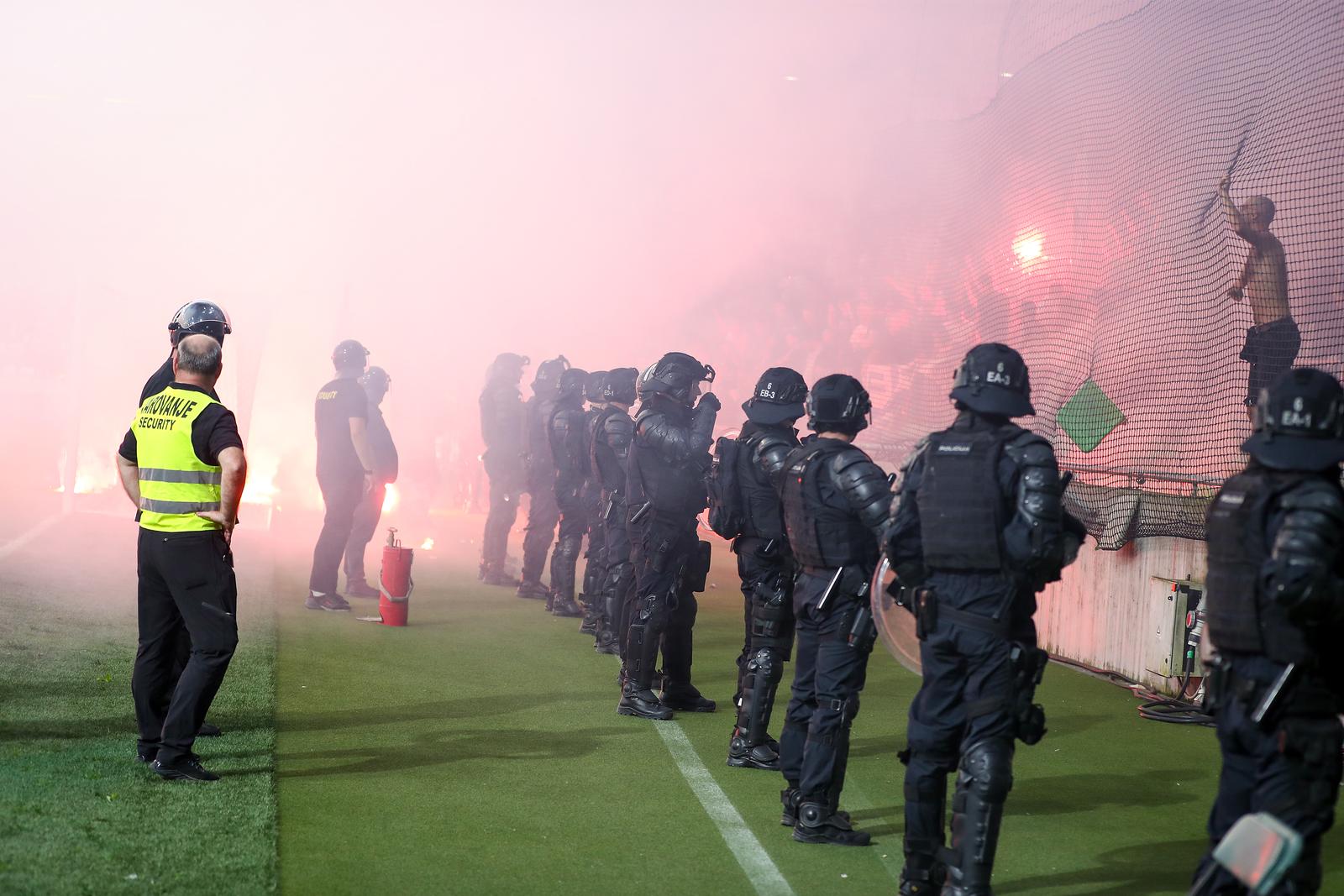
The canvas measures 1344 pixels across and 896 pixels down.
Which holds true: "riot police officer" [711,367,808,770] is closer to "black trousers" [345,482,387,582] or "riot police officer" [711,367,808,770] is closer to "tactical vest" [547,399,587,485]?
"tactical vest" [547,399,587,485]

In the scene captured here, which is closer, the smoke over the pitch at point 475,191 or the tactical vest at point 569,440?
the tactical vest at point 569,440

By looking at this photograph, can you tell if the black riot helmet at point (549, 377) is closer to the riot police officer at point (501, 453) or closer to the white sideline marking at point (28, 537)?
the riot police officer at point (501, 453)

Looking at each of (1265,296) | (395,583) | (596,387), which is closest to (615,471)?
(596,387)

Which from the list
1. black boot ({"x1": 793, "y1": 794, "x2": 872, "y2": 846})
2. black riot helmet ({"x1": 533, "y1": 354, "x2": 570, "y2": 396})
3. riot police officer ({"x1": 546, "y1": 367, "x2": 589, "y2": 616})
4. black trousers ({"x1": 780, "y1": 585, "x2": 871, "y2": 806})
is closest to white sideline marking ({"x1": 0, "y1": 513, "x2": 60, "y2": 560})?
black riot helmet ({"x1": 533, "y1": 354, "x2": 570, "y2": 396})

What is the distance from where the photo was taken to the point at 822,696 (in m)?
5.24

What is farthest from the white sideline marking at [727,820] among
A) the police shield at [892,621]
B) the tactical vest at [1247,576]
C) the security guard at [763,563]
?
the tactical vest at [1247,576]

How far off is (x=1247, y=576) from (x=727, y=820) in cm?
262

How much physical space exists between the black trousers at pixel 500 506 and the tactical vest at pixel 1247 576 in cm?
1029

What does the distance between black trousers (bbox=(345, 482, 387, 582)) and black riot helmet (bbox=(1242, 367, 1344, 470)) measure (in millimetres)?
9881

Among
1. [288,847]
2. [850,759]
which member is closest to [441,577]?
[850,759]

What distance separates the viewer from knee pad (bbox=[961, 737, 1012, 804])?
13.5 feet

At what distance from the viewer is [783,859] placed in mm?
4938

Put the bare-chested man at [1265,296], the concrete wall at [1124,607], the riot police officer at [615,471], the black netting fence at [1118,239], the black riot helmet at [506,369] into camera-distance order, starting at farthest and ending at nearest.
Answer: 1. the black riot helmet at [506,369]
2. the black netting fence at [1118,239]
3. the riot police officer at [615,471]
4. the concrete wall at [1124,607]
5. the bare-chested man at [1265,296]

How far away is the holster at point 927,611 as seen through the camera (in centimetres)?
437
